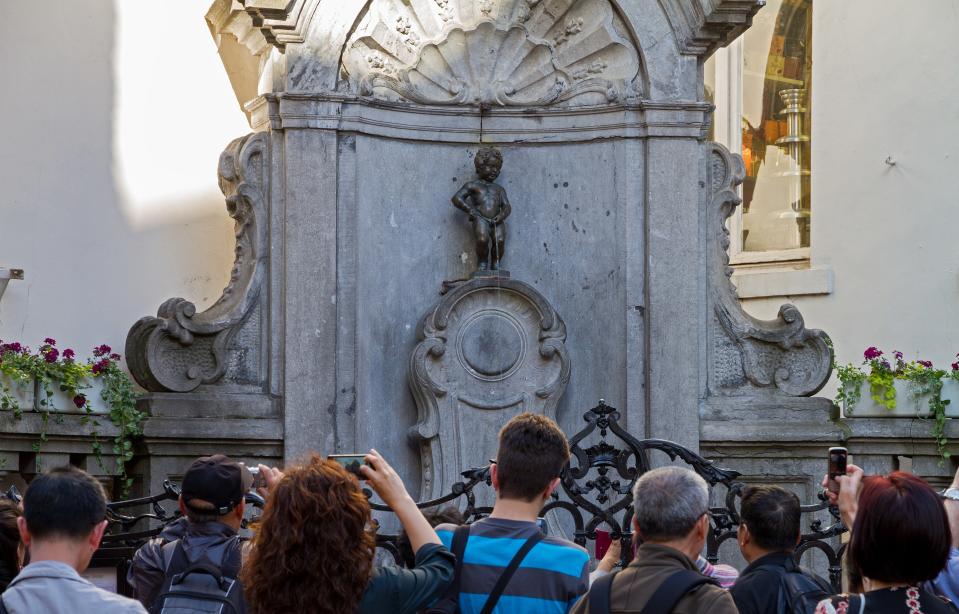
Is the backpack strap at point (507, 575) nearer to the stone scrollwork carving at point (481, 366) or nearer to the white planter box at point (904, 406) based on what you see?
the stone scrollwork carving at point (481, 366)

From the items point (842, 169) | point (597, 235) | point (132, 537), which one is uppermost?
point (842, 169)

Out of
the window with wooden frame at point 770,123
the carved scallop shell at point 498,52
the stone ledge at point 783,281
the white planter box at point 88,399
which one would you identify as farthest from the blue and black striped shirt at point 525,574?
the window with wooden frame at point 770,123

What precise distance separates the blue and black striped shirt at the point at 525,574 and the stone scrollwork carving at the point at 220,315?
4545 millimetres

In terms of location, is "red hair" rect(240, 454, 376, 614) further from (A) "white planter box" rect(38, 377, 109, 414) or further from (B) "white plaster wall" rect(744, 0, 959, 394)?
(B) "white plaster wall" rect(744, 0, 959, 394)

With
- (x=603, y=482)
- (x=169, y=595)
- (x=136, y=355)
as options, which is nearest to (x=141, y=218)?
(x=136, y=355)

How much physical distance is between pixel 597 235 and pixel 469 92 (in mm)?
1076

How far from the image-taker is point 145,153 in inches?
350

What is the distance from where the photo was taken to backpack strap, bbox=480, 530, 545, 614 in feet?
12.6

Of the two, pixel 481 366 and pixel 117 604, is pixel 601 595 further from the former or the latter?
pixel 481 366

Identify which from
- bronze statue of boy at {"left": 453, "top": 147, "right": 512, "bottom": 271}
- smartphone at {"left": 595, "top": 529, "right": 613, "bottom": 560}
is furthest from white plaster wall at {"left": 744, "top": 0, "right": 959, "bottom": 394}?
smartphone at {"left": 595, "top": 529, "right": 613, "bottom": 560}

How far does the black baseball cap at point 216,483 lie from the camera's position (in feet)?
13.1

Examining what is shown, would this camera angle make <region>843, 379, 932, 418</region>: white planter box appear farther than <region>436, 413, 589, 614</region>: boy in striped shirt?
Yes

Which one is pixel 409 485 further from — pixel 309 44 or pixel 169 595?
pixel 169 595

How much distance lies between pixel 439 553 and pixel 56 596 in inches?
34.7
